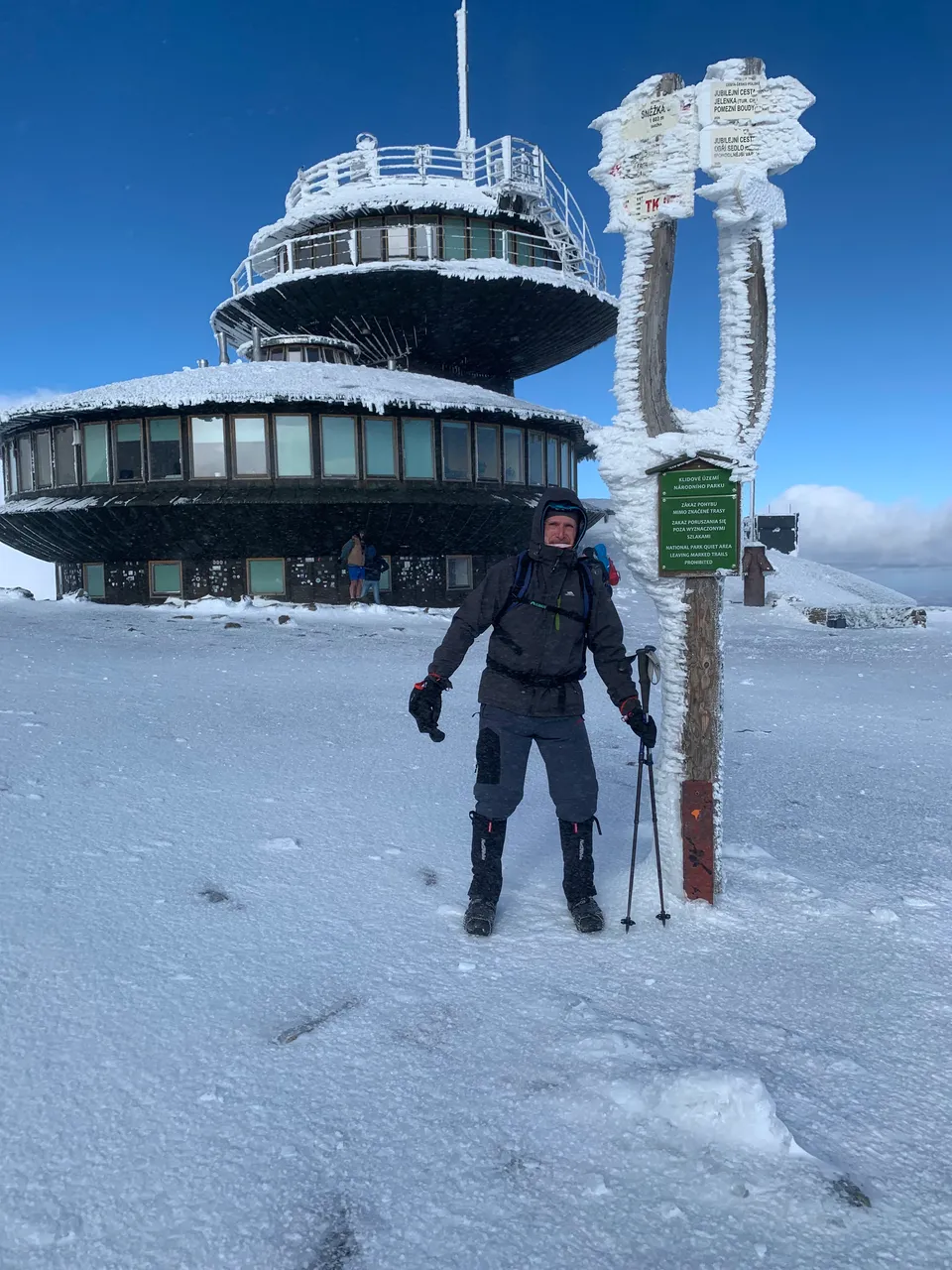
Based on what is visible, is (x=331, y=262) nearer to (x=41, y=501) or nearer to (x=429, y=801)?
(x=41, y=501)

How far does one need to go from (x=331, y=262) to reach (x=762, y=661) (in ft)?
71.9

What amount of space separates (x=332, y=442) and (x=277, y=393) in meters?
2.08

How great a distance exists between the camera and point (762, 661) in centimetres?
1522

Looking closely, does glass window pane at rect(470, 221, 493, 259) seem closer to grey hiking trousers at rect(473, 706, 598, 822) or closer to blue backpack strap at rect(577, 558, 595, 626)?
blue backpack strap at rect(577, 558, 595, 626)

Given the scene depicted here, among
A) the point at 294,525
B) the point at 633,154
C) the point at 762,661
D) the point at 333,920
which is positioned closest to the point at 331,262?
the point at 294,525

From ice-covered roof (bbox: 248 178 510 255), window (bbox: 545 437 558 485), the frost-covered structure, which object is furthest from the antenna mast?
the frost-covered structure

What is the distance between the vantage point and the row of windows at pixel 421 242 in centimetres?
2788

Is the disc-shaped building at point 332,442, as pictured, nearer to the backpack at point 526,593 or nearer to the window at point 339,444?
the window at point 339,444

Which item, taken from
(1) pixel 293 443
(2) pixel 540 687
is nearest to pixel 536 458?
(1) pixel 293 443

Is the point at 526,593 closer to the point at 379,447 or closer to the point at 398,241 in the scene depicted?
the point at 379,447

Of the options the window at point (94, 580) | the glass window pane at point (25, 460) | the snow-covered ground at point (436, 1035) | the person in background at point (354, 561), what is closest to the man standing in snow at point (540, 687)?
the snow-covered ground at point (436, 1035)

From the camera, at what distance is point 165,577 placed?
887 inches

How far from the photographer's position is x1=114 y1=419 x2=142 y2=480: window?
21406mm

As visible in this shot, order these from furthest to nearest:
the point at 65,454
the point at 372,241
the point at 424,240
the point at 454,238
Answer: the point at 454,238 → the point at 372,241 → the point at 424,240 → the point at 65,454
